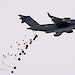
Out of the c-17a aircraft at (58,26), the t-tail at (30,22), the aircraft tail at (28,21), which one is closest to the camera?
the c-17a aircraft at (58,26)

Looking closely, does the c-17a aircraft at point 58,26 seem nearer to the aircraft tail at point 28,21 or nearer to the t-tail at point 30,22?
the t-tail at point 30,22

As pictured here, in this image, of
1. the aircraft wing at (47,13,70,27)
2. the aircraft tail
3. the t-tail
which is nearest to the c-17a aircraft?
the aircraft wing at (47,13,70,27)

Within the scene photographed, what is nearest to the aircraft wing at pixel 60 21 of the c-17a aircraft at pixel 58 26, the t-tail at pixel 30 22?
the c-17a aircraft at pixel 58 26

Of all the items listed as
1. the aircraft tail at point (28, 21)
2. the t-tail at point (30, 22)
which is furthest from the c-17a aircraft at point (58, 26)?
the aircraft tail at point (28, 21)

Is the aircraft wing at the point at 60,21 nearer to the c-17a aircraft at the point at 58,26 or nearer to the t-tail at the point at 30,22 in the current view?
the c-17a aircraft at the point at 58,26

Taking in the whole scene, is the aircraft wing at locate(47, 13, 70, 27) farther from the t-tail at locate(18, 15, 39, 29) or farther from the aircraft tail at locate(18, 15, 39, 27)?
the aircraft tail at locate(18, 15, 39, 27)

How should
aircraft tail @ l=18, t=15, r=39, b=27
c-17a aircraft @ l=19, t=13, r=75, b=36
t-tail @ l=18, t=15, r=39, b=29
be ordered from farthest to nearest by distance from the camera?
aircraft tail @ l=18, t=15, r=39, b=27 < t-tail @ l=18, t=15, r=39, b=29 < c-17a aircraft @ l=19, t=13, r=75, b=36

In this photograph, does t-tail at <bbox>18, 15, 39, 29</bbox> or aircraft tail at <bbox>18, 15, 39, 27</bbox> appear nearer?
t-tail at <bbox>18, 15, 39, 29</bbox>

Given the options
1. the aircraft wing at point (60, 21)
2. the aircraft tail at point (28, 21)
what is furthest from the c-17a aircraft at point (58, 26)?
the aircraft tail at point (28, 21)

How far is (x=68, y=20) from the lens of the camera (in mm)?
33938

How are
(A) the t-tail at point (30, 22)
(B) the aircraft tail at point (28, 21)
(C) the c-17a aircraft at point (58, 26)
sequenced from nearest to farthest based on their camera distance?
(C) the c-17a aircraft at point (58, 26) → (A) the t-tail at point (30, 22) → (B) the aircraft tail at point (28, 21)

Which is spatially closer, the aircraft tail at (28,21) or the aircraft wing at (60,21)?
the aircraft wing at (60,21)

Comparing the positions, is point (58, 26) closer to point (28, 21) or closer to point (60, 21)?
point (60, 21)

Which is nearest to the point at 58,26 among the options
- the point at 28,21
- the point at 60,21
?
the point at 60,21
